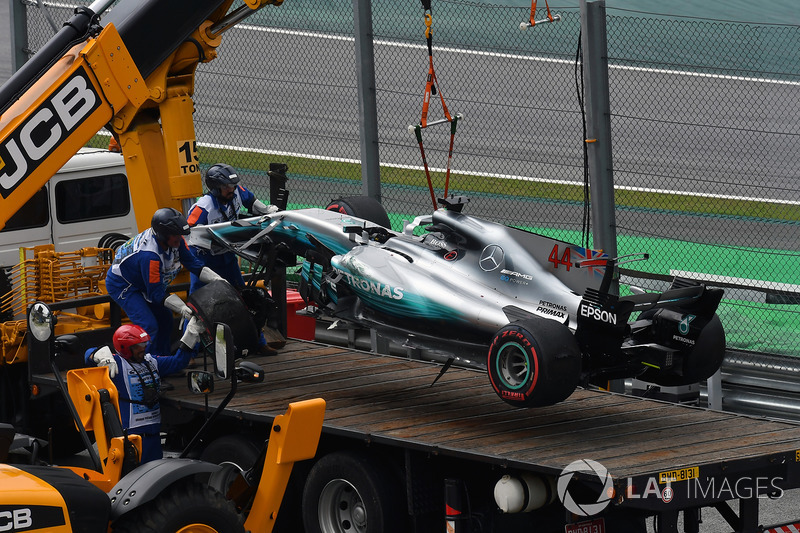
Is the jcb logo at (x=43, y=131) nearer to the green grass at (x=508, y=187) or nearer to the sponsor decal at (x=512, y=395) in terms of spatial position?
the sponsor decal at (x=512, y=395)

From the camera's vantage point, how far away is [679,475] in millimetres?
7047

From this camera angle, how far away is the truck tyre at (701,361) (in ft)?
27.0

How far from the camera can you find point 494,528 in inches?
308

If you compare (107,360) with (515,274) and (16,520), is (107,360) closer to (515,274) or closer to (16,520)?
(16,520)

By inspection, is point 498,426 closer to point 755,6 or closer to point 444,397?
point 444,397

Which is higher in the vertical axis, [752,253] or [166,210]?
[166,210]

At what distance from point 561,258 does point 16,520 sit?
4.01 metres

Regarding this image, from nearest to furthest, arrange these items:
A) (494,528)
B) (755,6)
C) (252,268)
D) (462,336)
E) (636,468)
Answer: (636,468) → (494,528) → (462,336) → (252,268) → (755,6)

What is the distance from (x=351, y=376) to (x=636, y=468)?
3046 millimetres

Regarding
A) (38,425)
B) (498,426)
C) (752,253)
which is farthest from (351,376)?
(752,253)

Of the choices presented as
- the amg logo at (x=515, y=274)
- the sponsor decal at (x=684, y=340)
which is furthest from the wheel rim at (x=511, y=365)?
the sponsor decal at (x=684, y=340)

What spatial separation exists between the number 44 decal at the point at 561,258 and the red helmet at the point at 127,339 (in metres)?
2.71

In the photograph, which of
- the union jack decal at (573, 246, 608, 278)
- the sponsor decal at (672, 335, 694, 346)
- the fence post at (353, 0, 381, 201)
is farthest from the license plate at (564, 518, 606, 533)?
the fence post at (353, 0, 381, 201)

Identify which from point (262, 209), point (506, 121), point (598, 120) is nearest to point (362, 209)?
point (262, 209)
